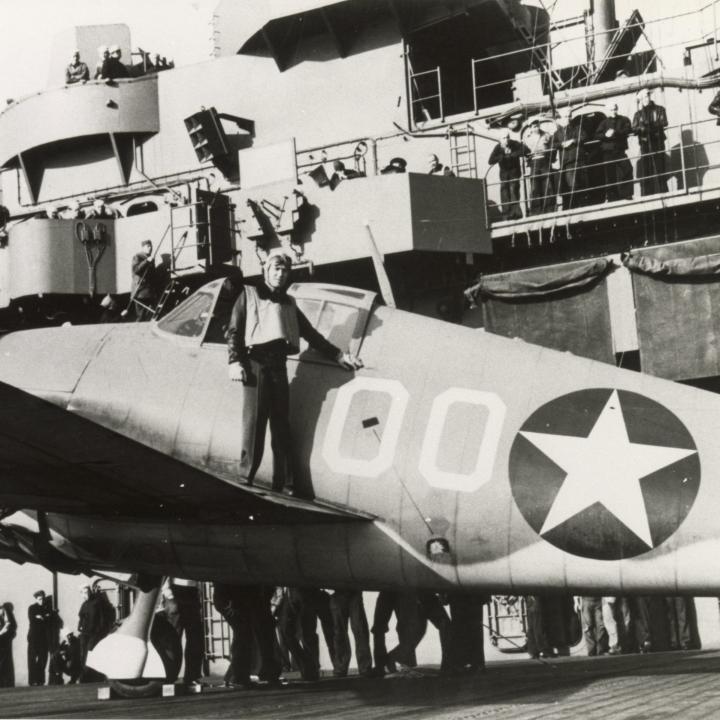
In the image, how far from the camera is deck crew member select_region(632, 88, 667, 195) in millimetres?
21469

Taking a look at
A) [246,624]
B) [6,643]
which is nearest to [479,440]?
[246,624]

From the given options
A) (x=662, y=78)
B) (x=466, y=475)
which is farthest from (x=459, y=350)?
(x=662, y=78)

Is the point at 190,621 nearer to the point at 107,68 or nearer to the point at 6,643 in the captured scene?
the point at 6,643

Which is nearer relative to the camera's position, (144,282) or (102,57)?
(144,282)

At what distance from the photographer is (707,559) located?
8.34 meters

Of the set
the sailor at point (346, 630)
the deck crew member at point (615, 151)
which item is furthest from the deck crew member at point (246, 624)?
the deck crew member at point (615, 151)

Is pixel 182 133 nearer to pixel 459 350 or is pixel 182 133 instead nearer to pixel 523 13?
pixel 523 13

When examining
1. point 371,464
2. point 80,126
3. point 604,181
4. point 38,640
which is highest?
point 80,126

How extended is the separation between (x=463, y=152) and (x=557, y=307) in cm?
413

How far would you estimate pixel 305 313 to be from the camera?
10.1 metres

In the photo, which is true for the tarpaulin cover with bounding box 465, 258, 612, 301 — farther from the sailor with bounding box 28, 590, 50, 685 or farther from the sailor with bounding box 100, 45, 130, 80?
the sailor with bounding box 100, 45, 130, 80

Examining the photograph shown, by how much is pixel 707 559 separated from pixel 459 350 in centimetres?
244

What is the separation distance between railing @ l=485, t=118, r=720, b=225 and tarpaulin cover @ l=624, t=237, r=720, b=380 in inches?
46.9

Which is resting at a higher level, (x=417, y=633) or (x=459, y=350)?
(x=459, y=350)
